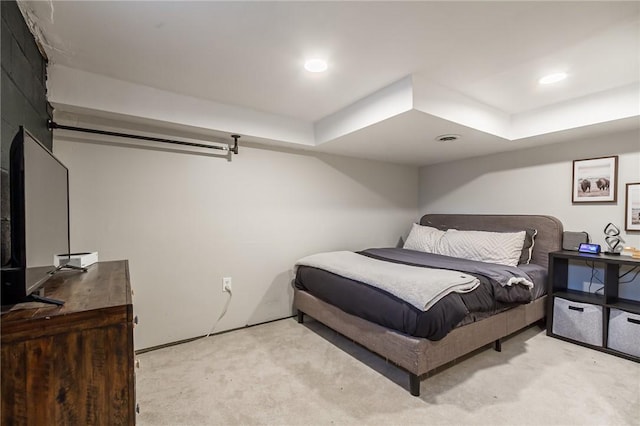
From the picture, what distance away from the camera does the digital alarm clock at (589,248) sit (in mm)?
2574

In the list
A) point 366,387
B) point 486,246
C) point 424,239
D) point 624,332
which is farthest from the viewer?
point 424,239

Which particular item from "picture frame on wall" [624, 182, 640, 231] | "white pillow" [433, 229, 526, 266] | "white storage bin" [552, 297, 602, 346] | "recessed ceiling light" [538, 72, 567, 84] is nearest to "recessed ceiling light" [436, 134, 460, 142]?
"recessed ceiling light" [538, 72, 567, 84]

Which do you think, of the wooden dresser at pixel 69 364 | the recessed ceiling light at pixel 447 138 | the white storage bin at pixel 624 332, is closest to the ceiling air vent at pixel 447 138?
the recessed ceiling light at pixel 447 138

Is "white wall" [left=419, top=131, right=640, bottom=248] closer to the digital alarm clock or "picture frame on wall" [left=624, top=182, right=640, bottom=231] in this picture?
"picture frame on wall" [left=624, top=182, right=640, bottom=231]

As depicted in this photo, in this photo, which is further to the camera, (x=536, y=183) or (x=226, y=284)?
(x=536, y=183)

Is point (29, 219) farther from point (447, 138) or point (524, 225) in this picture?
point (524, 225)

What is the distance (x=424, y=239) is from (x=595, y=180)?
66.6 inches

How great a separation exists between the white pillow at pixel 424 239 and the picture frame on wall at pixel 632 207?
1.56m

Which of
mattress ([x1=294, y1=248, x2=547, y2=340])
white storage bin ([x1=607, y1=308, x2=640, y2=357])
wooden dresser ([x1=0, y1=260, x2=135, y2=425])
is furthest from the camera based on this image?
white storage bin ([x1=607, y1=308, x2=640, y2=357])

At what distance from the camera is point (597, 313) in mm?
2393

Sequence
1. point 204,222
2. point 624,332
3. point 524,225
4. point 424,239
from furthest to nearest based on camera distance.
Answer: point 424,239
point 524,225
point 204,222
point 624,332

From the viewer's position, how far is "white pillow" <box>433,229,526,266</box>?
2.80m

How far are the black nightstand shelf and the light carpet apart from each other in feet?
0.34

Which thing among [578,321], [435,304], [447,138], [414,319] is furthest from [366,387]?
[447,138]
